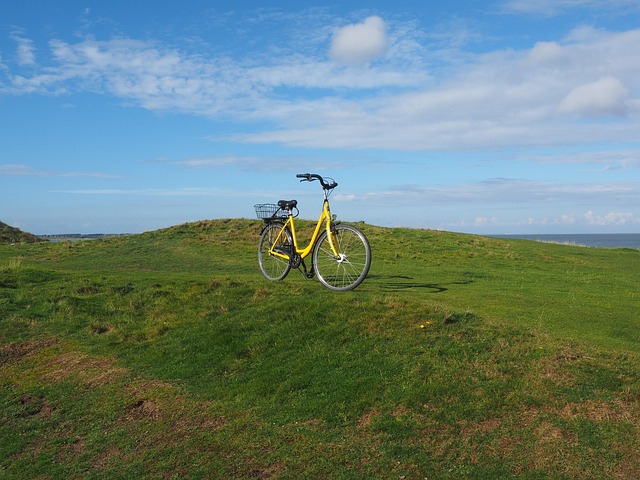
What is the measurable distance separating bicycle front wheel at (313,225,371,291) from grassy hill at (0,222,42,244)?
3365 cm

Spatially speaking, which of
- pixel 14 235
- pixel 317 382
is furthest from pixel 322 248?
pixel 14 235

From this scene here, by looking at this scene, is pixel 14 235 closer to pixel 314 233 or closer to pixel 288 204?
pixel 288 204

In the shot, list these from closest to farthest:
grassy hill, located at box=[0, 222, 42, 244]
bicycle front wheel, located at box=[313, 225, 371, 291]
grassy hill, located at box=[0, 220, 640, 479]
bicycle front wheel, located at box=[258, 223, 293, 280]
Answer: grassy hill, located at box=[0, 220, 640, 479] → bicycle front wheel, located at box=[313, 225, 371, 291] → bicycle front wheel, located at box=[258, 223, 293, 280] → grassy hill, located at box=[0, 222, 42, 244]

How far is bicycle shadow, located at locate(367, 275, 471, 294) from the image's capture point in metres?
13.5

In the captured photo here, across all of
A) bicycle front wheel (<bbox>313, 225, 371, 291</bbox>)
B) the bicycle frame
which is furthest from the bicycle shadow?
the bicycle frame

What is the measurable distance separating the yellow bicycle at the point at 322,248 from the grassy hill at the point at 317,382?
1.88 feet

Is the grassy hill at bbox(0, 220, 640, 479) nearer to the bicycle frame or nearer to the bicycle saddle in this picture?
the bicycle frame

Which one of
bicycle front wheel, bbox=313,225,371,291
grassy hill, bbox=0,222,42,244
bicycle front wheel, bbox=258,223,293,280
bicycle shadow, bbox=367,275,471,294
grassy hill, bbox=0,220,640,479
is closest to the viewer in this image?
grassy hill, bbox=0,220,640,479

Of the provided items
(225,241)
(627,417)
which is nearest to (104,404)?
(627,417)

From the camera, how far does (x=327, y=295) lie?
11523 mm

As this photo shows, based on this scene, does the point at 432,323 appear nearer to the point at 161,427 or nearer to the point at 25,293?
the point at 161,427

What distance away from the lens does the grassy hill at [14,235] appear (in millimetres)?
40125

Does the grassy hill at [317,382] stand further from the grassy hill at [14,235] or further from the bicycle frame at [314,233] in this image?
the grassy hill at [14,235]

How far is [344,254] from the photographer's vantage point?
12094mm
